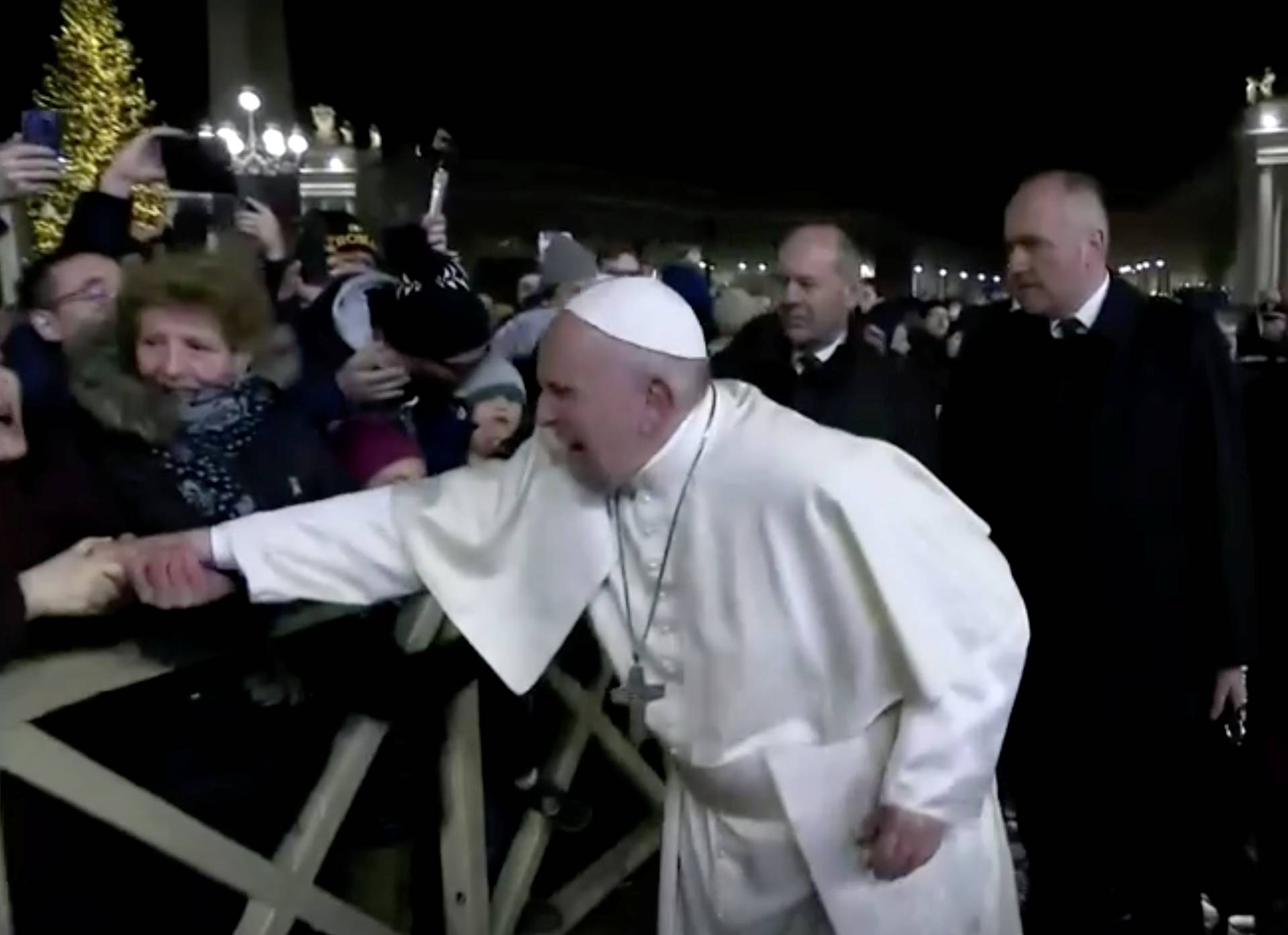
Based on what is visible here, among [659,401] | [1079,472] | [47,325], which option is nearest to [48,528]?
[659,401]

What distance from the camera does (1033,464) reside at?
169 inches

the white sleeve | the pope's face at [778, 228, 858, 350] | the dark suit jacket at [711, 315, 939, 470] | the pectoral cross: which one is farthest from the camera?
the pope's face at [778, 228, 858, 350]

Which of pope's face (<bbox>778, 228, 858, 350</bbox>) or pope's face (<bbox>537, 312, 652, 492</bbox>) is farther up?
pope's face (<bbox>537, 312, 652, 492</bbox>)

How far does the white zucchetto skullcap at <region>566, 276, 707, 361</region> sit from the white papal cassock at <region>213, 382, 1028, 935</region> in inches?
6.4

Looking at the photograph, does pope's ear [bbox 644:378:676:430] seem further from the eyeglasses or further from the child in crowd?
the eyeglasses

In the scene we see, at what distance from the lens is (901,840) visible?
2.80 meters

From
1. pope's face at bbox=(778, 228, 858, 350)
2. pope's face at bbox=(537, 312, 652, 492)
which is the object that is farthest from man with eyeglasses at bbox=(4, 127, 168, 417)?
pope's face at bbox=(778, 228, 858, 350)

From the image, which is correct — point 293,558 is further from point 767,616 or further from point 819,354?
point 819,354

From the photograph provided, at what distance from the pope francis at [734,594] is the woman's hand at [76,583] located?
50mm

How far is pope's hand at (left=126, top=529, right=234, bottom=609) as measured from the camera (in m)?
2.78

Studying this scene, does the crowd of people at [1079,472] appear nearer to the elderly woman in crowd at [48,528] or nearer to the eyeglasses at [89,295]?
the eyeglasses at [89,295]

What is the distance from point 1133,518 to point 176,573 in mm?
2387

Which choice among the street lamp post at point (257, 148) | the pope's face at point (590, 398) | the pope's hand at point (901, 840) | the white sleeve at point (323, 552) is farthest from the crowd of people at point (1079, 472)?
the pope's hand at point (901, 840)

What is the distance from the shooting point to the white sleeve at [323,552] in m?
2.93
